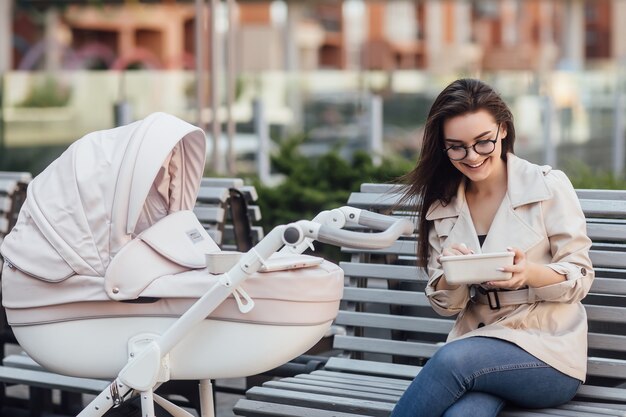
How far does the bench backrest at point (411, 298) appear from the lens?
3768mm

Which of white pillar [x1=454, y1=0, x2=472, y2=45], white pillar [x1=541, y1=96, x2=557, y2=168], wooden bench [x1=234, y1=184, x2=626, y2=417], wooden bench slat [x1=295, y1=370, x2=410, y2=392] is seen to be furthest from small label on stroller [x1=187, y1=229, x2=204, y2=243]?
white pillar [x1=454, y1=0, x2=472, y2=45]

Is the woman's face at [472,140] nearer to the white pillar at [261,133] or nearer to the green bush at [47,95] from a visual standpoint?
the white pillar at [261,133]

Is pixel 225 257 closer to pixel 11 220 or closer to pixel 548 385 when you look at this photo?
pixel 548 385

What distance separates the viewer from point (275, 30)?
3331 cm

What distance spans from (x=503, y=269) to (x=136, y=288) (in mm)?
1008

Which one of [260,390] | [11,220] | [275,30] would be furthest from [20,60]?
[260,390]

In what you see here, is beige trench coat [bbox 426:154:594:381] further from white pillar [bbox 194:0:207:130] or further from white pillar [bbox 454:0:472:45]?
white pillar [bbox 454:0:472:45]

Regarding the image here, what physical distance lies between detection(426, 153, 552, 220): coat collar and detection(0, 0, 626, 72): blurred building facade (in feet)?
30.0

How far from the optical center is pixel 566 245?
3.43m

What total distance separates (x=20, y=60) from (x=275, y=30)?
860cm

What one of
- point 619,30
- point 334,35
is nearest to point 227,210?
point 334,35

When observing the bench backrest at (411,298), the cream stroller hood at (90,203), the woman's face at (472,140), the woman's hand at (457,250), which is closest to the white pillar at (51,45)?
the bench backrest at (411,298)

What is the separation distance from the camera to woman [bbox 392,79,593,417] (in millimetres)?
3312

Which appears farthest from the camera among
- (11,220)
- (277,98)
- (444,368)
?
(277,98)
